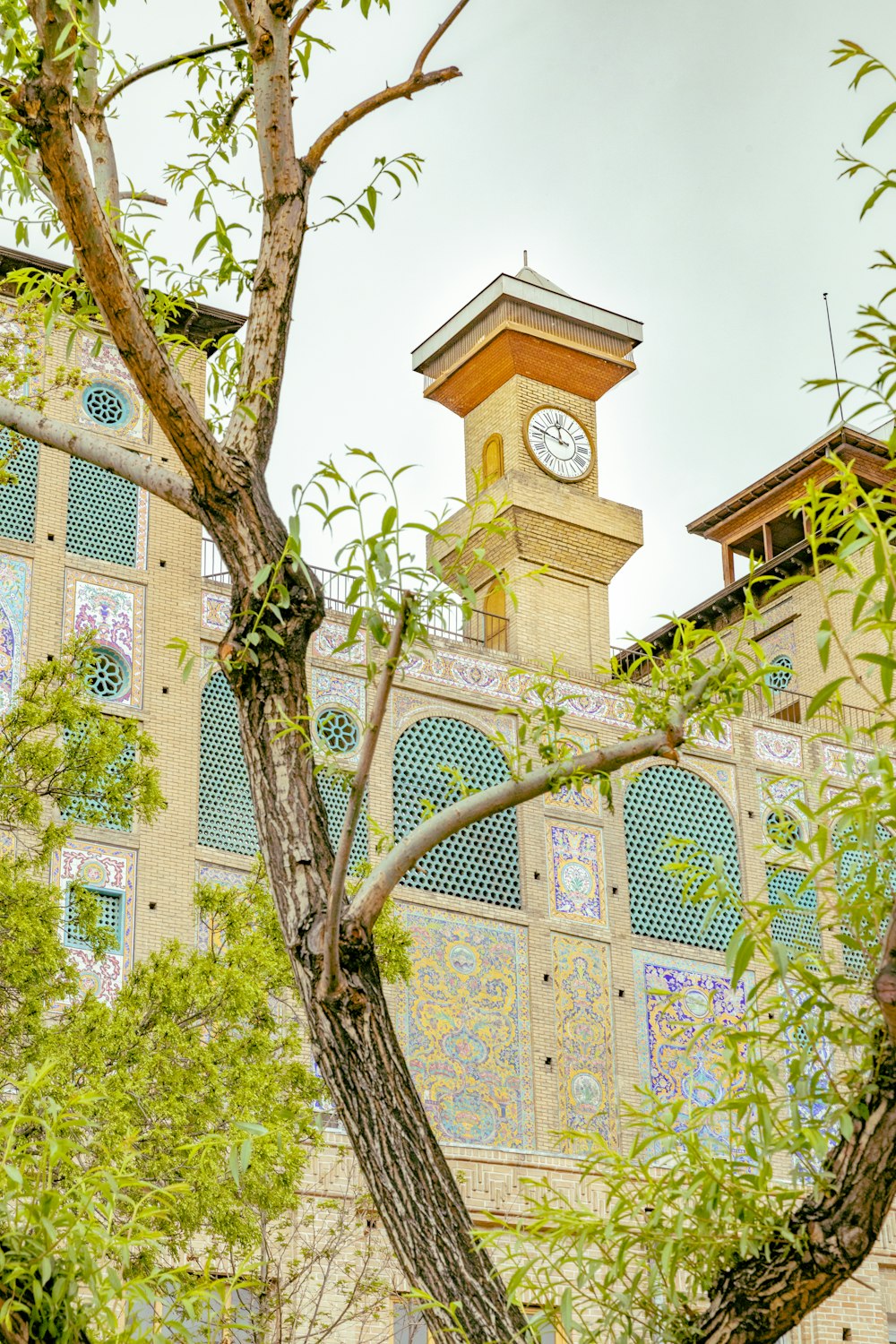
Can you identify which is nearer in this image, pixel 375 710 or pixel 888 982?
pixel 888 982

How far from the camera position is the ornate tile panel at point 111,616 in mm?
15328

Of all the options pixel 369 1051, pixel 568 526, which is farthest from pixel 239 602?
pixel 568 526

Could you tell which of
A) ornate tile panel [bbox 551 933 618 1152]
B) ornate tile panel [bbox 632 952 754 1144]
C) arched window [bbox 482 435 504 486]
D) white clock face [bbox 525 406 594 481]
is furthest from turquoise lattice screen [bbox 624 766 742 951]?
arched window [bbox 482 435 504 486]

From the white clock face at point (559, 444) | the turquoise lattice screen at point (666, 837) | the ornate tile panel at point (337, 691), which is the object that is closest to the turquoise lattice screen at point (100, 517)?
the ornate tile panel at point (337, 691)

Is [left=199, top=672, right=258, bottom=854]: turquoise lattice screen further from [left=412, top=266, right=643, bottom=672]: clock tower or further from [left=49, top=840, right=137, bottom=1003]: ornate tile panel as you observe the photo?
[left=412, top=266, right=643, bottom=672]: clock tower

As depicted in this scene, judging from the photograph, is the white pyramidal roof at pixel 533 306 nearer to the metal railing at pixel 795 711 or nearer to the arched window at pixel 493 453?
the arched window at pixel 493 453

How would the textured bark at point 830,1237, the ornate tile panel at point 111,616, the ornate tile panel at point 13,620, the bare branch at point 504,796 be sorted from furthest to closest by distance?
the ornate tile panel at point 111,616 < the ornate tile panel at point 13,620 < the bare branch at point 504,796 < the textured bark at point 830,1237

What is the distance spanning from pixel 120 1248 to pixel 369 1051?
0.60m

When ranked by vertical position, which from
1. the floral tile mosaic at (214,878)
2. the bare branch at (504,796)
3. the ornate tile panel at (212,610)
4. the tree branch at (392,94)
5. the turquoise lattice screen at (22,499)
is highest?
the turquoise lattice screen at (22,499)

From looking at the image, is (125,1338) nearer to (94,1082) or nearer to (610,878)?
(94,1082)

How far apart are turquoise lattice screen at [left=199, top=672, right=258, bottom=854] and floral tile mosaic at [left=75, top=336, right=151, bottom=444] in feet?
7.57

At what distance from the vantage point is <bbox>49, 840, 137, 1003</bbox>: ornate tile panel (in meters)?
14.2

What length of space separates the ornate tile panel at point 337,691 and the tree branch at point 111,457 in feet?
41.5

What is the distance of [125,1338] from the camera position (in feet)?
7.68
